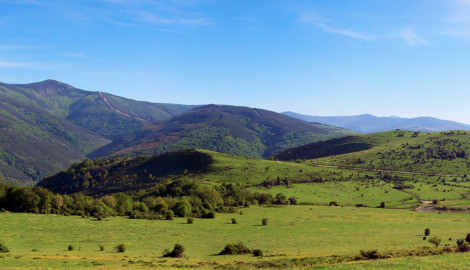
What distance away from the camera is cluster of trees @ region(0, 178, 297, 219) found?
80.6 m

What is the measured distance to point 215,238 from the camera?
6950cm

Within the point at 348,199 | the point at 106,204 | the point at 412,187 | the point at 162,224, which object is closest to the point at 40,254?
the point at 162,224

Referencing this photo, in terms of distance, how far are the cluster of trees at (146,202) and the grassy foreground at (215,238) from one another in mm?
6202

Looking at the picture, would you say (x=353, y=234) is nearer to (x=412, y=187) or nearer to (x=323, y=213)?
(x=323, y=213)

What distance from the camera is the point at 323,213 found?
107m

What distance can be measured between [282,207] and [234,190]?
20748 mm

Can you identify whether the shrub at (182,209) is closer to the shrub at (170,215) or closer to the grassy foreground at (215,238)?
the shrub at (170,215)

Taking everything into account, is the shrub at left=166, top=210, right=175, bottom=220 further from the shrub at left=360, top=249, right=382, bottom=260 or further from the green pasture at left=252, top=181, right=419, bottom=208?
the green pasture at left=252, top=181, right=419, bottom=208

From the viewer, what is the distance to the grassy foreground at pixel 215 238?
43.2m

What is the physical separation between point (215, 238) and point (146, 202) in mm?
43331

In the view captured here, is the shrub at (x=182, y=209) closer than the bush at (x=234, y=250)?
No

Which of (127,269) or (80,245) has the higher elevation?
(127,269)

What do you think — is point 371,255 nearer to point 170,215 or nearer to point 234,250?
point 234,250

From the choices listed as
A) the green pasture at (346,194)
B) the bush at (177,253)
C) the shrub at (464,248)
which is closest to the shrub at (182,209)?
the bush at (177,253)
